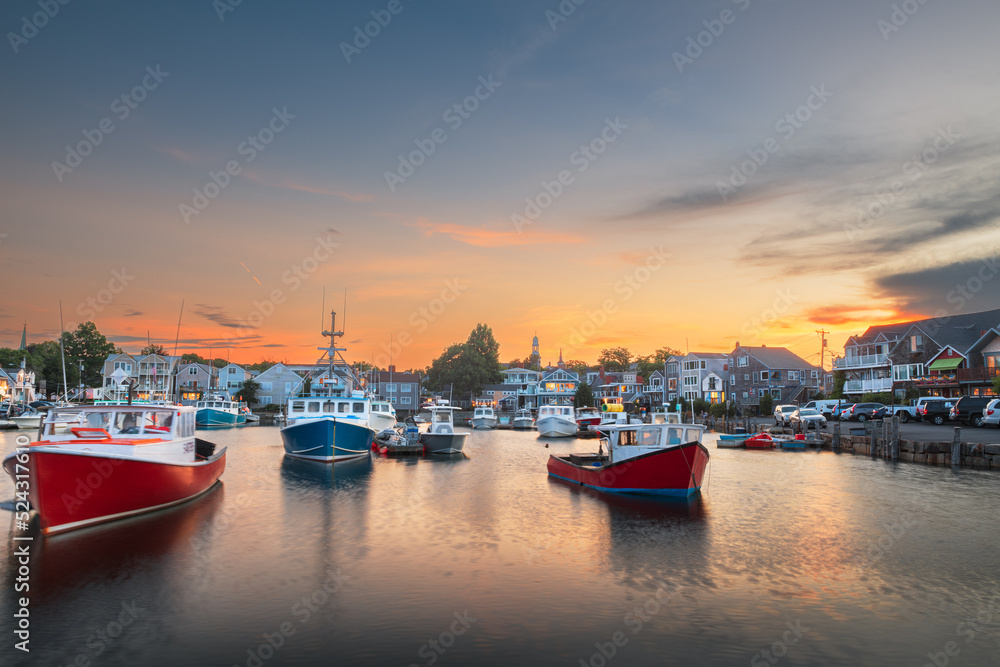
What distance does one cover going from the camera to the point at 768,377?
315 ft

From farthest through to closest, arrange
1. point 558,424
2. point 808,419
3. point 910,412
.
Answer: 1. point 558,424
2. point 910,412
3. point 808,419

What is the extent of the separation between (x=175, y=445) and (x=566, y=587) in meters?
14.5

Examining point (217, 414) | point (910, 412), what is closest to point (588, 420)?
point (910, 412)

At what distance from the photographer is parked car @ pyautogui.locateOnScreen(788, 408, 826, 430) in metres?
55.6

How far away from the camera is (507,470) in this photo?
39.2 meters

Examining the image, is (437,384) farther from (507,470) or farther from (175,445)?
(175,445)

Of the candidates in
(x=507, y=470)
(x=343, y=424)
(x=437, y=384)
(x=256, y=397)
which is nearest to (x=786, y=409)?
(x=507, y=470)

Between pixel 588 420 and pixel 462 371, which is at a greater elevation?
pixel 462 371

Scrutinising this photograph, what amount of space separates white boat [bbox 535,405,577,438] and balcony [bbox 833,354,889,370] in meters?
38.4

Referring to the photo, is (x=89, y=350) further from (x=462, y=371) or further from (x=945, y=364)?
(x=945, y=364)

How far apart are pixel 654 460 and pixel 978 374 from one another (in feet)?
176

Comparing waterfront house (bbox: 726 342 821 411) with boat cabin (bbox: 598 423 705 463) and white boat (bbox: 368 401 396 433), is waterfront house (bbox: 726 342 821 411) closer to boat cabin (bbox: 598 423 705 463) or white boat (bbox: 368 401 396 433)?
white boat (bbox: 368 401 396 433)

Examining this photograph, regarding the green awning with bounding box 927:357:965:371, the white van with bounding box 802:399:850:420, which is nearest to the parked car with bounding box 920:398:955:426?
the white van with bounding box 802:399:850:420

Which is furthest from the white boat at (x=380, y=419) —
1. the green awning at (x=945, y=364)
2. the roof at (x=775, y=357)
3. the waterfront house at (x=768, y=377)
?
the roof at (x=775, y=357)
